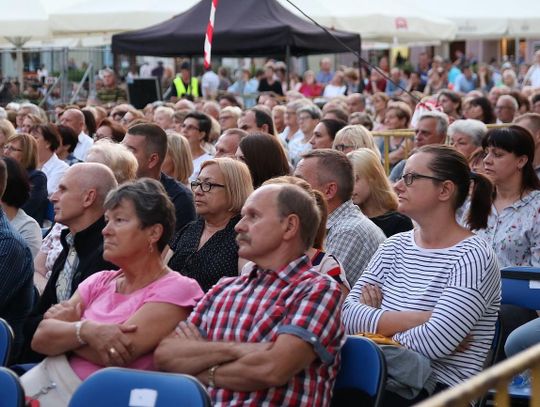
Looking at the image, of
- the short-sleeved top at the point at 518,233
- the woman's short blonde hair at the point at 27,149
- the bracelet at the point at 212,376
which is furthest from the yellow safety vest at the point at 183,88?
the bracelet at the point at 212,376

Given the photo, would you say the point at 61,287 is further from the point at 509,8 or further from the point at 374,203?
the point at 509,8

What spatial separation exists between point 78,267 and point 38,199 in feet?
12.1

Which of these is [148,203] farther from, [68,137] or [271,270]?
[68,137]

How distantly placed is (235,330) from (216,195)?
1.63 metres

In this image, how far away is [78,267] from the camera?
5.46 metres

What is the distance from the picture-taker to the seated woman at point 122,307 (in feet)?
14.1

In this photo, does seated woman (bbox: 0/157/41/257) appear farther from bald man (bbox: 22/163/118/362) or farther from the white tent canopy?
the white tent canopy

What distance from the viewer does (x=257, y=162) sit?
723cm

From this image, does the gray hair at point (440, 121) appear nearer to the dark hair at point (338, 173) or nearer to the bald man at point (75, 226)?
the dark hair at point (338, 173)

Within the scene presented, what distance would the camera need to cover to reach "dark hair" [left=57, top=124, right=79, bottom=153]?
36.6 feet

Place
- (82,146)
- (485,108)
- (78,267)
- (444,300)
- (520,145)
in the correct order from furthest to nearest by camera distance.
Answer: (485,108) → (82,146) → (520,145) → (78,267) → (444,300)

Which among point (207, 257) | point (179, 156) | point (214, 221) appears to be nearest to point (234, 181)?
point (214, 221)

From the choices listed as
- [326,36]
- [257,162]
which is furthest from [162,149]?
[326,36]

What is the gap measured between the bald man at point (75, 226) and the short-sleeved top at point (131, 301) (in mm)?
892
